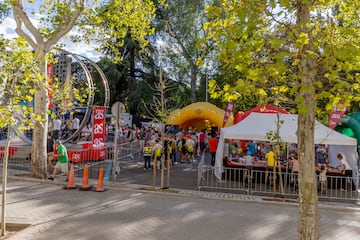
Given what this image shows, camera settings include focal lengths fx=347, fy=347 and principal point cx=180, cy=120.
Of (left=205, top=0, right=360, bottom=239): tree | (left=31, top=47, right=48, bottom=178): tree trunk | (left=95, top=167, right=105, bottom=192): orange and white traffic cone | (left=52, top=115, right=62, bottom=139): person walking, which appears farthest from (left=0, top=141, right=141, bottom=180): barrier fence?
(left=205, top=0, right=360, bottom=239): tree

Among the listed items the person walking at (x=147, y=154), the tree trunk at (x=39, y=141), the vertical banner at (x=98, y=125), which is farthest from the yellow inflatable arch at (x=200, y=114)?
the tree trunk at (x=39, y=141)

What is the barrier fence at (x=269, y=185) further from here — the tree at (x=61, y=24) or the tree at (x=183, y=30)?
the tree at (x=183, y=30)

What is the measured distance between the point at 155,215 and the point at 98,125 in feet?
26.7

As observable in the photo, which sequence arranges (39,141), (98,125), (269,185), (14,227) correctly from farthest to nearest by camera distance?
(98,125) → (269,185) → (39,141) → (14,227)

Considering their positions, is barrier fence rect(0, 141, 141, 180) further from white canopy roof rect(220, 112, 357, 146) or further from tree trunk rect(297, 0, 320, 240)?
tree trunk rect(297, 0, 320, 240)

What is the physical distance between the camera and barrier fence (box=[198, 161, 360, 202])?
11.5 m

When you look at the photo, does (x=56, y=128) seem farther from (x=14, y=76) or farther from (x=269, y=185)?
(x=14, y=76)

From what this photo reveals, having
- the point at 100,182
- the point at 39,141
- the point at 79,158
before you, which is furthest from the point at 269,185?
the point at 79,158

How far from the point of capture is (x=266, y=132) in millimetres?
13398

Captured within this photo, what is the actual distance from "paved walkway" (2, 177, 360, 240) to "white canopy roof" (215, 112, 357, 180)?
298 centimetres

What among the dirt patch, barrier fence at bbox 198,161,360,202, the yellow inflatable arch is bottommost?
the dirt patch

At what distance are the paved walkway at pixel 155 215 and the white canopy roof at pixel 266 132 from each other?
298 cm

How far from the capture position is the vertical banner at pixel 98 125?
15408 mm

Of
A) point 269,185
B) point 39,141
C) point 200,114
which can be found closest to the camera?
point 39,141
